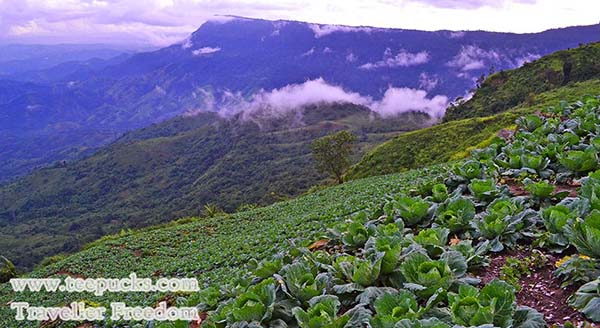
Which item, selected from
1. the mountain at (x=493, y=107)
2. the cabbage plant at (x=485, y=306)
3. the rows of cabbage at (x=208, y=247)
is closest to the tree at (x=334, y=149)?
the mountain at (x=493, y=107)

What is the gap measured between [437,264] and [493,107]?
96.0 m

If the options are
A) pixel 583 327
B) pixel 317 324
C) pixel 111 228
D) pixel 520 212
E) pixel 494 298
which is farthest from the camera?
pixel 111 228

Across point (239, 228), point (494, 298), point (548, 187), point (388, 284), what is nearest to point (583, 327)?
point (494, 298)

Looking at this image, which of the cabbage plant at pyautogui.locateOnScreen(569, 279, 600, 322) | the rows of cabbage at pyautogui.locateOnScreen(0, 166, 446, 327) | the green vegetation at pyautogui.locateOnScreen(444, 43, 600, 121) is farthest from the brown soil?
the green vegetation at pyautogui.locateOnScreen(444, 43, 600, 121)

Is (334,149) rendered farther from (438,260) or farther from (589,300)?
(589,300)

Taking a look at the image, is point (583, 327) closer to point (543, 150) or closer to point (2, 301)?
point (543, 150)

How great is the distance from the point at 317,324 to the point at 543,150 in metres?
6.98

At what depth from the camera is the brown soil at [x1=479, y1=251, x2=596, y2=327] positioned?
172 inches

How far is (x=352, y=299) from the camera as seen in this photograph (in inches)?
205

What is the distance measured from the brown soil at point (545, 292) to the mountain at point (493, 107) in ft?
151

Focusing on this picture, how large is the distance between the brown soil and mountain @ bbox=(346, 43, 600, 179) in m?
46.0

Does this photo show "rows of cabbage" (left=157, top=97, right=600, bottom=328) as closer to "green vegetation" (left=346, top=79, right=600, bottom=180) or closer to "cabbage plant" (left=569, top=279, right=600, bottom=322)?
"cabbage plant" (left=569, top=279, right=600, bottom=322)

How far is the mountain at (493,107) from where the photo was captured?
6240cm

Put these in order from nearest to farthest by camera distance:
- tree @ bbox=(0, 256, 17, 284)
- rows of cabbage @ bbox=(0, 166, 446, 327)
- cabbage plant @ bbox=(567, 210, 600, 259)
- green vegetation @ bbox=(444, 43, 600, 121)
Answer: cabbage plant @ bbox=(567, 210, 600, 259), rows of cabbage @ bbox=(0, 166, 446, 327), tree @ bbox=(0, 256, 17, 284), green vegetation @ bbox=(444, 43, 600, 121)
